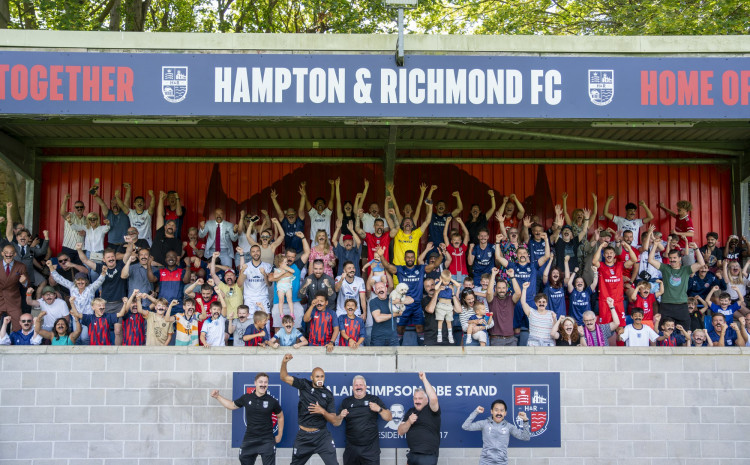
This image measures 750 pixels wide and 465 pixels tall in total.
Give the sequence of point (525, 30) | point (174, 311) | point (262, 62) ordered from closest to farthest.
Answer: point (262, 62) → point (174, 311) → point (525, 30)

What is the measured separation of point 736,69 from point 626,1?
516 inches

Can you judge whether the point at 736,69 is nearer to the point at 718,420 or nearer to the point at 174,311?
the point at 718,420

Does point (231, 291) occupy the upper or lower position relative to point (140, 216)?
lower

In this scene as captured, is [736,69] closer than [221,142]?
Yes


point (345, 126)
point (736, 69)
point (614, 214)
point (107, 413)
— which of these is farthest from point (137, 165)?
point (736, 69)

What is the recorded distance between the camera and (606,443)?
1076cm

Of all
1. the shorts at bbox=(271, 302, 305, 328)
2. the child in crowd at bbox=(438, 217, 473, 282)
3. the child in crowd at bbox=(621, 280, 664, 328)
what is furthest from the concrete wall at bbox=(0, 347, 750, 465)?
the child in crowd at bbox=(438, 217, 473, 282)

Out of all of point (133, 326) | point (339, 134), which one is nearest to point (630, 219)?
point (339, 134)

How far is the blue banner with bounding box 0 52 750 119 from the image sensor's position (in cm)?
1056

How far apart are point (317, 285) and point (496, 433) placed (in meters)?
3.77

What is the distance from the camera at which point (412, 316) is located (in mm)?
12258

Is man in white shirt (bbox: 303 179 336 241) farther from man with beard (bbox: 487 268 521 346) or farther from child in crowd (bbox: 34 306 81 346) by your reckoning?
child in crowd (bbox: 34 306 81 346)

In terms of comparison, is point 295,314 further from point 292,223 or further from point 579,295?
point 579,295

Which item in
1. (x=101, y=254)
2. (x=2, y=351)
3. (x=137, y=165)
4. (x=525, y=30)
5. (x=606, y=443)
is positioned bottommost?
(x=606, y=443)
